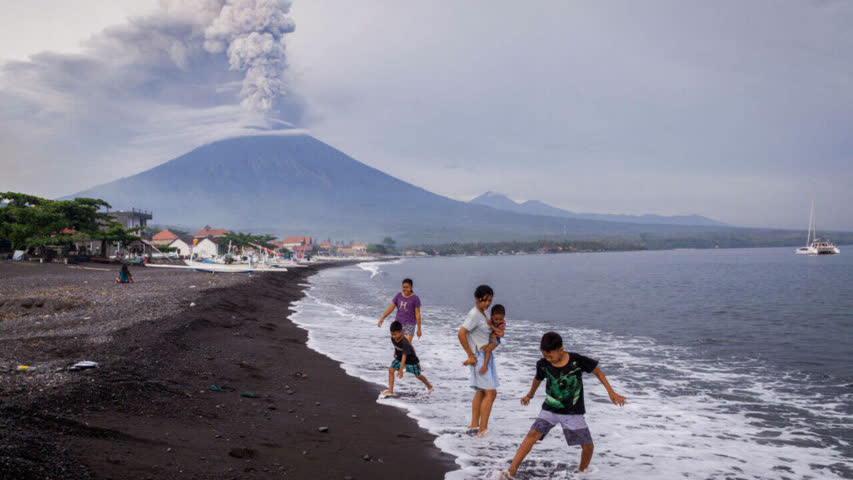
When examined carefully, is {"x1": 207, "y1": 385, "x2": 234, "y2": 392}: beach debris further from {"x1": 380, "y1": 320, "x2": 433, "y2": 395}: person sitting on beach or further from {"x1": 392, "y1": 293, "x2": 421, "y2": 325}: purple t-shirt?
{"x1": 392, "y1": 293, "x2": 421, "y2": 325}: purple t-shirt

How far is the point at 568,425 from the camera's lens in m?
5.22

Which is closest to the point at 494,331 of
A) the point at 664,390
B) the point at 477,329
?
the point at 477,329

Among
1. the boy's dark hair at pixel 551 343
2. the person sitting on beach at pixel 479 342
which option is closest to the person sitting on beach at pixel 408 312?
the person sitting on beach at pixel 479 342

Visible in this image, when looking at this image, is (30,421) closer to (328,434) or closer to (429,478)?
(328,434)

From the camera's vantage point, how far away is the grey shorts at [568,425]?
17.1ft

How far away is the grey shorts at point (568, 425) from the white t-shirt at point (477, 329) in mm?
1388

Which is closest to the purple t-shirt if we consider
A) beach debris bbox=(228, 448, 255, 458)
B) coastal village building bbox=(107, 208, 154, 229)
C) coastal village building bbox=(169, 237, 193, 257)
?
beach debris bbox=(228, 448, 255, 458)

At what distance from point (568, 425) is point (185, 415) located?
4532mm

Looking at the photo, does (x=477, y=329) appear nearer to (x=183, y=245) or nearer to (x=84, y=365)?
(x=84, y=365)

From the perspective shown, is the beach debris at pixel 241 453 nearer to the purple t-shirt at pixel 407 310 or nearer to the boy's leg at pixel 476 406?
the boy's leg at pixel 476 406

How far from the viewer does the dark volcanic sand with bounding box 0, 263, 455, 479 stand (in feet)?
15.1

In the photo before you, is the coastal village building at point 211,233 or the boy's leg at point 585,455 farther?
the coastal village building at point 211,233

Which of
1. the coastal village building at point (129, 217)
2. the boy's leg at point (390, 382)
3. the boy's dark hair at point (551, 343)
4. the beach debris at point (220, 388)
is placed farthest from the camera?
the coastal village building at point (129, 217)

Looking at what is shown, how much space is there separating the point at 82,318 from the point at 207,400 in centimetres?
807
